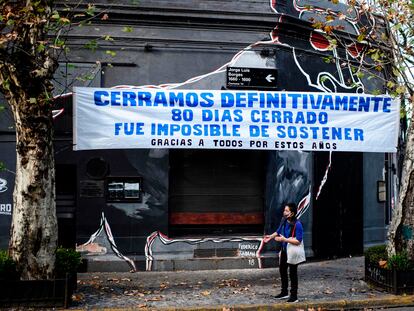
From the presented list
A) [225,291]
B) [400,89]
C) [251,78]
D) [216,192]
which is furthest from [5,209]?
[400,89]

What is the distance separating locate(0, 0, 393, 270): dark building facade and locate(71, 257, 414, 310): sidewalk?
78 cm

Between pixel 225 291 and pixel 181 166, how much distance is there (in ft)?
12.1

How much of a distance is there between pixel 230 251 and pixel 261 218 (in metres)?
1.16

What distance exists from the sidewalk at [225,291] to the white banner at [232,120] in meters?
2.80

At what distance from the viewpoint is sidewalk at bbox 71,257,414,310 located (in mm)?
8836

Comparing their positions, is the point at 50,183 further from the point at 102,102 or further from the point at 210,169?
the point at 210,169

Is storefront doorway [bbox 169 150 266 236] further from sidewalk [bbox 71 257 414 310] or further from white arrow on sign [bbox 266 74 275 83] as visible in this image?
white arrow on sign [bbox 266 74 275 83]

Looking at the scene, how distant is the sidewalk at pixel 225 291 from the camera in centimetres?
884

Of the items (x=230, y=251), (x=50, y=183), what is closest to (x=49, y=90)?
(x=50, y=183)

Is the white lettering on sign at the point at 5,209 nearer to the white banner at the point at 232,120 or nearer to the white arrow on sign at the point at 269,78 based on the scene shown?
the white banner at the point at 232,120

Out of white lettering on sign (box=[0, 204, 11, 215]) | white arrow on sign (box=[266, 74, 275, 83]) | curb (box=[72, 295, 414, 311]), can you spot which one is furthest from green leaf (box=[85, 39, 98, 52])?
curb (box=[72, 295, 414, 311])

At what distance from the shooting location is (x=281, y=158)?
12.8 meters

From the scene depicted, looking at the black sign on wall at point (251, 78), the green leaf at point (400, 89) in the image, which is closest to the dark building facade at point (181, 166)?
the black sign on wall at point (251, 78)

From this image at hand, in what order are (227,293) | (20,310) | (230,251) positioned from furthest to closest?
(230,251) → (227,293) → (20,310)
